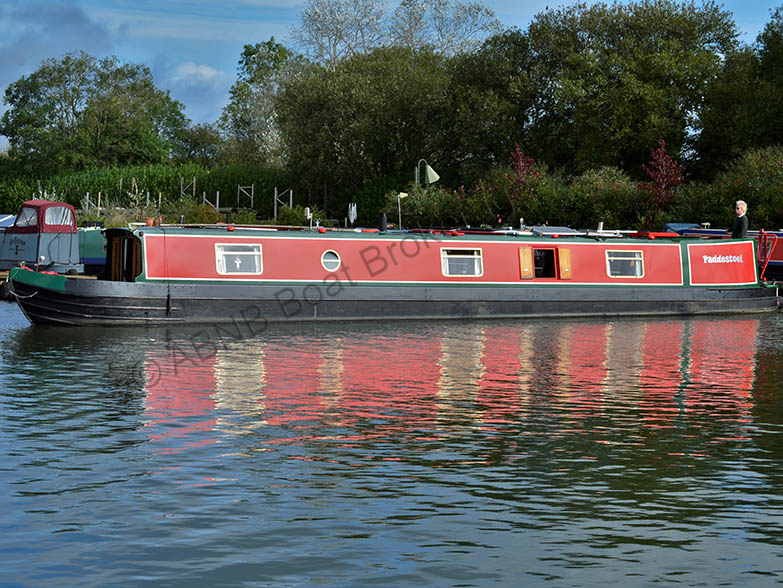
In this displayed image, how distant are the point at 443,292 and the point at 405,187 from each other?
28.3 meters

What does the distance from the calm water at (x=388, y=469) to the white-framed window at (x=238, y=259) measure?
500 cm

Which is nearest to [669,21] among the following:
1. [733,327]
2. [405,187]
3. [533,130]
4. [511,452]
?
[533,130]

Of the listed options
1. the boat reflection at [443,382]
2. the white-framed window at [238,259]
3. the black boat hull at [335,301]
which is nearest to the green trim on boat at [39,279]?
the black boat hull at [335,301]

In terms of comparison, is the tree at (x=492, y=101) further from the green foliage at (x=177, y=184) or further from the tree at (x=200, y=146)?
the tree at (x=200, y=146)

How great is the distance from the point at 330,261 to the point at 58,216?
1427cm

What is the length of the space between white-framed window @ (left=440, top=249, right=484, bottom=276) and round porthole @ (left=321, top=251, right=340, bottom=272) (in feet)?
8.63

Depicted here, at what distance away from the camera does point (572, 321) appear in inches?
1008

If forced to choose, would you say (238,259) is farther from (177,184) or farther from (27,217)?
(177,184)

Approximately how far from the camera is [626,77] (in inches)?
1766

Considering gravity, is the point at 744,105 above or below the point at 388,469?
above

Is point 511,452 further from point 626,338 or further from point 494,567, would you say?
point 626,338

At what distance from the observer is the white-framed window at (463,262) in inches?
1006

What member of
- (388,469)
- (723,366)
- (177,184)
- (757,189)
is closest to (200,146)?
(177,184)

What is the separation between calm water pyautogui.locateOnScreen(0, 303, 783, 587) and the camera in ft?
24.2
